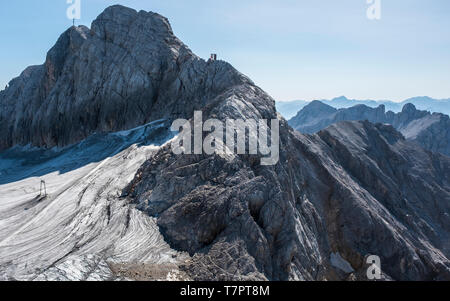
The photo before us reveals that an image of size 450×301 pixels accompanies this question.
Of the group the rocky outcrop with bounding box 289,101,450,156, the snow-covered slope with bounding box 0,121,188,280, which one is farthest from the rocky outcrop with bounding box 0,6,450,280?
the rocky outcrop with bounding box 289,101,450,156

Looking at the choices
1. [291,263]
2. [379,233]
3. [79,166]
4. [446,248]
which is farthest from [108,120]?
[446,248]

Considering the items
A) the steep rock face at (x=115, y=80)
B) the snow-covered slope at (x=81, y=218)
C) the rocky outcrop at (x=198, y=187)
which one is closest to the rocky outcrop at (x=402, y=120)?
the rocky outcrop at (x=198, y=187)

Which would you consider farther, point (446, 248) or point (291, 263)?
point (446, 248)

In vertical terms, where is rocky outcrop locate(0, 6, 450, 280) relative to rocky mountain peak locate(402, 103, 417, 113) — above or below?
below

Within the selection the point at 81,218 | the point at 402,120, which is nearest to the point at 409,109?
the point at 402,120

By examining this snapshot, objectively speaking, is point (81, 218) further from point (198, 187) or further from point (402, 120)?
point (402, 120)

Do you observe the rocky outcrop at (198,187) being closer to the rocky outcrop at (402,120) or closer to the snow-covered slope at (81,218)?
the snow-covered slope at (81,218)

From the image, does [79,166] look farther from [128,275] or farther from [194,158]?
[128,275]

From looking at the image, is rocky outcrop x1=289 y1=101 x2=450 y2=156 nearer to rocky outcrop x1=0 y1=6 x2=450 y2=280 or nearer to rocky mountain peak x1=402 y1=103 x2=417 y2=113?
rocky mountain peak x1=402 y1=103 x2=417 y2=113
